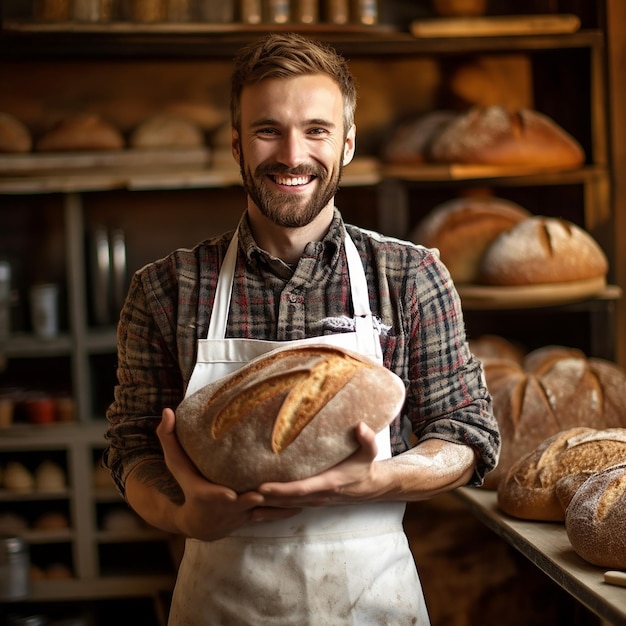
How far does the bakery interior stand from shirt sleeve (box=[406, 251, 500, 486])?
43.0 inches

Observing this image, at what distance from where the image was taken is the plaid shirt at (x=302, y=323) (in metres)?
1.71

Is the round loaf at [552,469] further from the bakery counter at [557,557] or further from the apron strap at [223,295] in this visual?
the apron strap at [223,295]

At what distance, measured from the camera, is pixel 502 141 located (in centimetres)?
320

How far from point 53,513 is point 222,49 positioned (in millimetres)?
1718

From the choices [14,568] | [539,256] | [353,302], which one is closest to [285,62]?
[353,302]

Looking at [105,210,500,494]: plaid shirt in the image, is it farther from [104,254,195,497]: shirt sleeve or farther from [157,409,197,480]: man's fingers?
[157,409,197,480]: man's fingers

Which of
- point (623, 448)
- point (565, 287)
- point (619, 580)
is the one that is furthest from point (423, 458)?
point (565, 287)

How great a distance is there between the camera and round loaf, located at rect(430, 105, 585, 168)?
3.20m

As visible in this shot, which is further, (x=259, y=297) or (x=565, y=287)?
(x=565, y=287)

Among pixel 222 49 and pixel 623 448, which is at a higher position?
pixel 222 49

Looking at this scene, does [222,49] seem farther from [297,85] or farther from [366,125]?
[297,85]

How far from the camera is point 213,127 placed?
353 centimetres

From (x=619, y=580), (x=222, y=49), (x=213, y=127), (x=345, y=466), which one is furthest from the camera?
(x=213, y=127)

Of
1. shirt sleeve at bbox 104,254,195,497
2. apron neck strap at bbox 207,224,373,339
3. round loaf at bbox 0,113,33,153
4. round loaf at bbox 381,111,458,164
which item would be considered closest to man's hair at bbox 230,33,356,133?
apron neck strap at bbox 207,224,373,339
